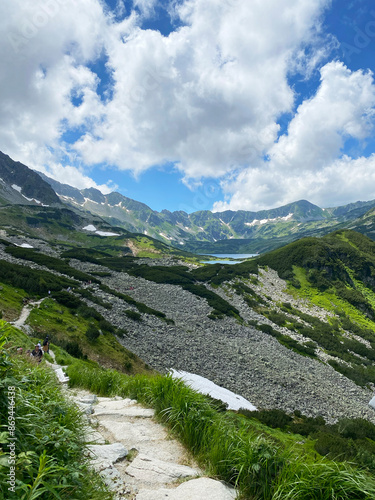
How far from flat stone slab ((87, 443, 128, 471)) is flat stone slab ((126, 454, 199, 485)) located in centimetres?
27

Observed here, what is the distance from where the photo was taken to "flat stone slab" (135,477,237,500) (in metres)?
3.20

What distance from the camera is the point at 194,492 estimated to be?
3.29 m

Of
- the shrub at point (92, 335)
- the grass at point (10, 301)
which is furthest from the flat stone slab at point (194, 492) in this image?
the shrub at point (92, 335)

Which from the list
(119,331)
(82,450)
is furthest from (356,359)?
(82,450)

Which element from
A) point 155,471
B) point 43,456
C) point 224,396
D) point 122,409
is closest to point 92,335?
point 224,396

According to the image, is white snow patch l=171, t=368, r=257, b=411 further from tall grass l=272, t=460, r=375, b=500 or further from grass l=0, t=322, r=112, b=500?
Answer: grass l=0, t=322, r=112, b=500

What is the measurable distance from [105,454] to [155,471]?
0.83 m

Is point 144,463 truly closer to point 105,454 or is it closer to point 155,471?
point 155,471

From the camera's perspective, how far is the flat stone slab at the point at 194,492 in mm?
3197

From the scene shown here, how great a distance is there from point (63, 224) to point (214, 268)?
141m

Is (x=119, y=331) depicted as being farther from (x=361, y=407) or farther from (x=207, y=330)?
→ (x=361, y=407)

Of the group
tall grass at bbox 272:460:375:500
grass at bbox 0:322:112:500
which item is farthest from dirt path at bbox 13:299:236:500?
tall grass at bbox 272:460:375:500

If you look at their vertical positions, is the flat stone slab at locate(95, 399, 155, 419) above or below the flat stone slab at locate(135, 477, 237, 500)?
below

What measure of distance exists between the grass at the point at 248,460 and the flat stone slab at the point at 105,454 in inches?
46.4
